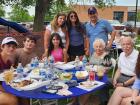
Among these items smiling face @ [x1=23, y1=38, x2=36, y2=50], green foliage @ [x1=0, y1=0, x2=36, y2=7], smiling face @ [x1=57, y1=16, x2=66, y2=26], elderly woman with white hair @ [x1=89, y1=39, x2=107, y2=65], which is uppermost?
green foliage @ [x1=0, y1=0, x2=36, y2=7]

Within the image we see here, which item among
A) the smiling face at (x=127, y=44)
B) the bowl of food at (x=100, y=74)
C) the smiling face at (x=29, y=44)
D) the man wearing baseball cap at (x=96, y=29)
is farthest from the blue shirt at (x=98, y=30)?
the bowl of food at (x=100, y=74)

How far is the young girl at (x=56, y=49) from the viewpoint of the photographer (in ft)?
22.0

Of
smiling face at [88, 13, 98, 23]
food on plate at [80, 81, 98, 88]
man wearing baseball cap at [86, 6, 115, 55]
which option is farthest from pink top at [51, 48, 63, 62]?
food on plate at [80, 81, 98, 88]

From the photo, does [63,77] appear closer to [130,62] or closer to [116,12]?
[130,62]

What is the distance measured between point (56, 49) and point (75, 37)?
0.60 meters

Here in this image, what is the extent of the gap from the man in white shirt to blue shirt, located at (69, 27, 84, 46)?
1445 millimetres

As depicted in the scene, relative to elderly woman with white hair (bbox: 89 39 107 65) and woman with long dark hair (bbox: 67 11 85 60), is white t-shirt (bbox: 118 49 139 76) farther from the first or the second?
woman with long dark hair (bbox: 67 11 85 60)

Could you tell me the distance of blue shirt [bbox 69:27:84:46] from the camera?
23.4 feet

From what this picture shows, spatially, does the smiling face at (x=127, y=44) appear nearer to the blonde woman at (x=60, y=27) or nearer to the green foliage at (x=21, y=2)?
the blonde woman at (x=60, y=27)

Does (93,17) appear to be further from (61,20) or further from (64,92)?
(64,92)

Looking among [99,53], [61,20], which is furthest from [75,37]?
[99,53]

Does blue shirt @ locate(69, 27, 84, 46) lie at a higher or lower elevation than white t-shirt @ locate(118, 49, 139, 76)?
higher

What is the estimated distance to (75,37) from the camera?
23.4 feet

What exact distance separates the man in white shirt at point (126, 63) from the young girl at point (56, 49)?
1340mm
